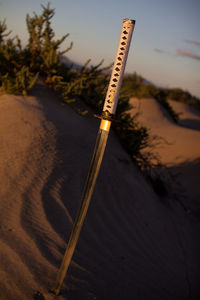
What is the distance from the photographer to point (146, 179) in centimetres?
584

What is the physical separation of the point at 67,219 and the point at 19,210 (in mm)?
601

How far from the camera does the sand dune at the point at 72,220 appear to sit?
2303 millimetres

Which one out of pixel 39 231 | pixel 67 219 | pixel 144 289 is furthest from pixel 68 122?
pixel 144 289

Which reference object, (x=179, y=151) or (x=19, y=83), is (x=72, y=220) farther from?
(x=179, y=151)

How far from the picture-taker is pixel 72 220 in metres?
3.03

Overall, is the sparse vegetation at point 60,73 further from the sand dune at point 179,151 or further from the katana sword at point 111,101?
the katana sword at point 111,101

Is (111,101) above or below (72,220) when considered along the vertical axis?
above

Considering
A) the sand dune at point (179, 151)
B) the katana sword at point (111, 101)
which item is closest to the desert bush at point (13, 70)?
the sand dune at point (179, 151)

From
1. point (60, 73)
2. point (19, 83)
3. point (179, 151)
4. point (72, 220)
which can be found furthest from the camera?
point (179, 151)

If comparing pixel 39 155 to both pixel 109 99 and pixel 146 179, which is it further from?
pixel 146 179

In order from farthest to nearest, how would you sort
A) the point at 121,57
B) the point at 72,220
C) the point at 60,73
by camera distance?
the point at 60,73, the point at 72,220, the point at 121,57

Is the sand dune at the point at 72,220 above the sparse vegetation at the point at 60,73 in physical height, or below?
below

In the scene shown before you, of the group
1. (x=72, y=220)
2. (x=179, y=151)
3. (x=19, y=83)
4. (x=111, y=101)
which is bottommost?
(x=72, y=220)

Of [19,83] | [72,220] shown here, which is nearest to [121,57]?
[72,220]
